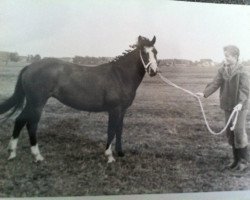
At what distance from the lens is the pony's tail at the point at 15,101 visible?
150 centimetres

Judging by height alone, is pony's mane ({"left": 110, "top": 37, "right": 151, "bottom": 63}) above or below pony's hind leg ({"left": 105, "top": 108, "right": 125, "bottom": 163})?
above

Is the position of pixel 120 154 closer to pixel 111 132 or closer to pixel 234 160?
pixel 111 132

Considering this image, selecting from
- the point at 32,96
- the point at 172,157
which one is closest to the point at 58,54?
the point at 32,96

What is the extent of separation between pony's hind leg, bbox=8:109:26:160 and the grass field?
0.06 feet

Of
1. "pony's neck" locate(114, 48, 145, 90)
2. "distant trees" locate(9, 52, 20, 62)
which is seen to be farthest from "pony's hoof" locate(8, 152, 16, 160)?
"pony's neck" locate(114, 48, 145, 90)

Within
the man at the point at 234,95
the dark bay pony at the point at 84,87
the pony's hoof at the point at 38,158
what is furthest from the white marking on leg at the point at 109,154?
the man at the point at 234,95

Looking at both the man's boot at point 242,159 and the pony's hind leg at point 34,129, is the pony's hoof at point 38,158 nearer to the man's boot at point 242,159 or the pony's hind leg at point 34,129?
the pony's hind leg at point 34,129

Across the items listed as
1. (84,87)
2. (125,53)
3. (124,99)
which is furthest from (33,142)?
(125,53)

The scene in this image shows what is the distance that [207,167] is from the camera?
174 centimetres

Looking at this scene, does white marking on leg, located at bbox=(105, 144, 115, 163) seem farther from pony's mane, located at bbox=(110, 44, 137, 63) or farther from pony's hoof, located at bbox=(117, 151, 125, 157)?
pony's mane, located at bbox=(110, 44, 137, 63)

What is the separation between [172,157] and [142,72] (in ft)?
1.26

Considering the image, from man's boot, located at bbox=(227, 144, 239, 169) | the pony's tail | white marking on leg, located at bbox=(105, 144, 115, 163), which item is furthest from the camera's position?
Answer: man's boot, located at bbox=(227, 144, 239, 169)

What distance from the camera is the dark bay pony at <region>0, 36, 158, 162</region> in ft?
5.00

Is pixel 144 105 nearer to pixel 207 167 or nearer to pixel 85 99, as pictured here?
pixel 85 99
